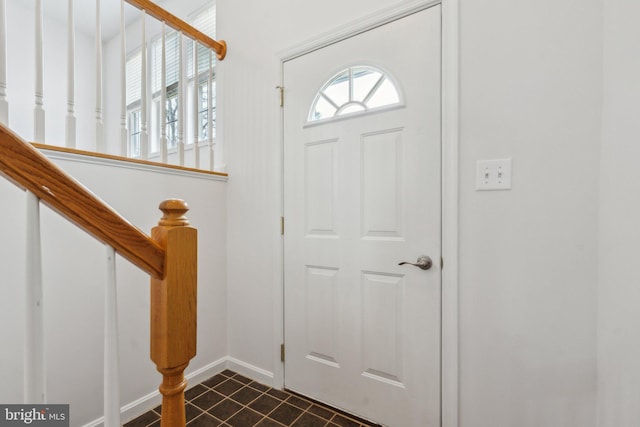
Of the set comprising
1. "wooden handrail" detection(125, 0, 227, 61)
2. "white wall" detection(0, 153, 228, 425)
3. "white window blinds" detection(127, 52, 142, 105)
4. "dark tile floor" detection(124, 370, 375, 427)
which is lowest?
"dark tile floor" detection(124, 370, 375, 427)

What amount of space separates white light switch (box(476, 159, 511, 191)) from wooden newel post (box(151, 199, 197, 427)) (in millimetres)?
1170

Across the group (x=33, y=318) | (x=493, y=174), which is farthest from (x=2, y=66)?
(x=493, y=174)

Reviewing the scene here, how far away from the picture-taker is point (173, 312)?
2.10ft

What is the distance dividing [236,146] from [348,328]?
1432mm

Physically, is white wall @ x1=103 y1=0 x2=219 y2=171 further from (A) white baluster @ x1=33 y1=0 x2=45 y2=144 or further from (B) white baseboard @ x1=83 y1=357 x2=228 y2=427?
(B) white baseboard @ x1=83 y1=357 x2=228 y2=427

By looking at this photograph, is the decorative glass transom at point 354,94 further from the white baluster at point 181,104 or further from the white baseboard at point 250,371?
the white baseboard at point 250,371

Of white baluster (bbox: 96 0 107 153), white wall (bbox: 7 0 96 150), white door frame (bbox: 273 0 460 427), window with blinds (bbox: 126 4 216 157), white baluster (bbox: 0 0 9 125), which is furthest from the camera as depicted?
white wall (bbox: 7 0 96 150)

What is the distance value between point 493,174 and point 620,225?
A: 1.40ft

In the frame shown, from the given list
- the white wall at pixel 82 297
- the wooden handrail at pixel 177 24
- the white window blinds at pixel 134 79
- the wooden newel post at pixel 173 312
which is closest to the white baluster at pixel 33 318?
the wooden newel post at pixel 173 312

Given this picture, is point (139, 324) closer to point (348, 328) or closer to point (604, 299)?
point (348, 328)

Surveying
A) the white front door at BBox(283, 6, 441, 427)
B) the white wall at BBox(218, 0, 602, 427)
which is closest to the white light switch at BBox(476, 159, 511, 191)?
the white wall at BBox(218, 0, 602, 427)

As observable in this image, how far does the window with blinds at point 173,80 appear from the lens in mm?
2727

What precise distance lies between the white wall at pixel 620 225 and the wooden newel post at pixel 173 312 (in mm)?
1210

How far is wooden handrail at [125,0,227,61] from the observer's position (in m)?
1.65
